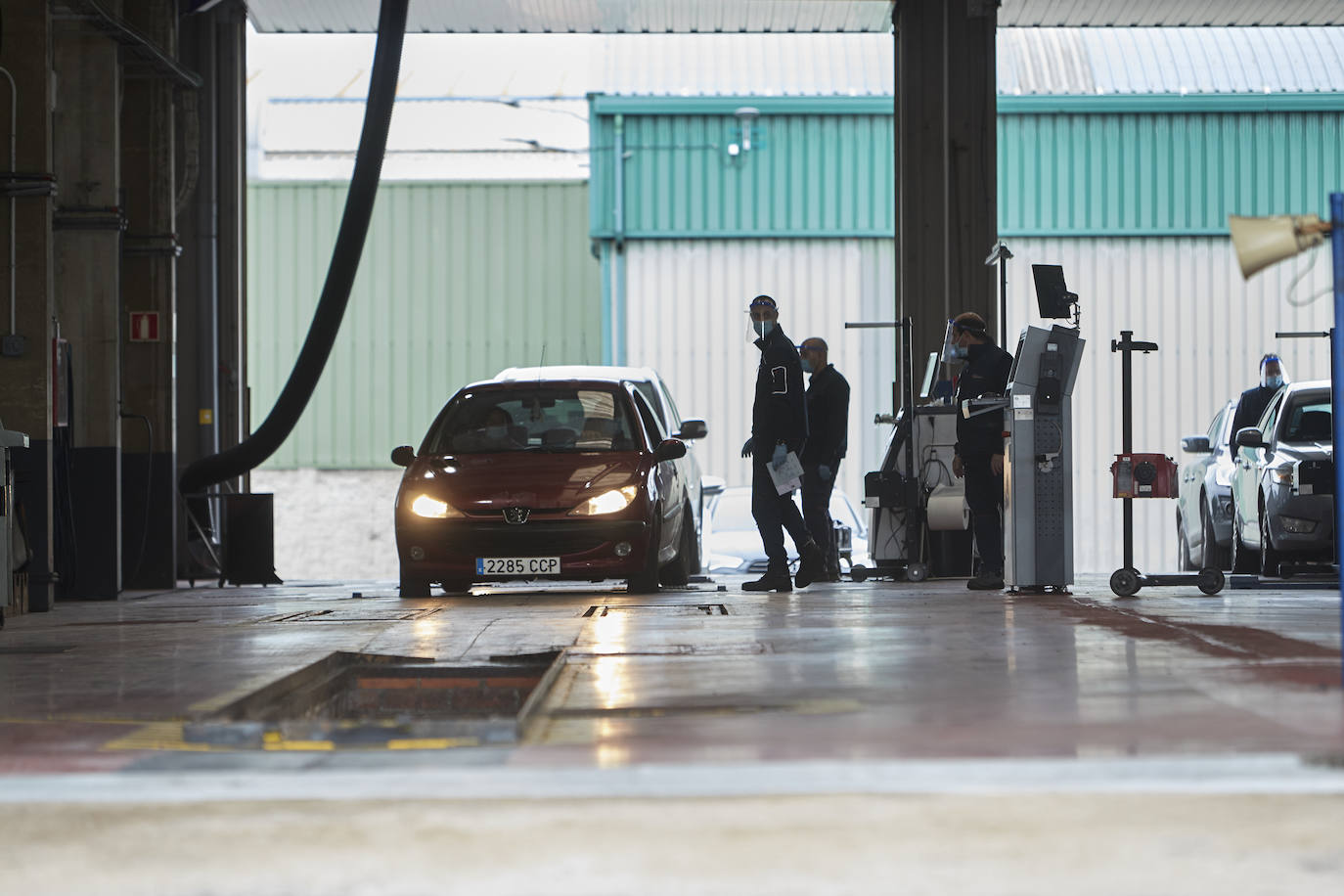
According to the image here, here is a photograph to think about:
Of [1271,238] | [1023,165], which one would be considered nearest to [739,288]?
[1023,165]

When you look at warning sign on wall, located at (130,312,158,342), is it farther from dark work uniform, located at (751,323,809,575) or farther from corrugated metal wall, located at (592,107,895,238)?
corrugated metal wall, located at (592,107,895,238)

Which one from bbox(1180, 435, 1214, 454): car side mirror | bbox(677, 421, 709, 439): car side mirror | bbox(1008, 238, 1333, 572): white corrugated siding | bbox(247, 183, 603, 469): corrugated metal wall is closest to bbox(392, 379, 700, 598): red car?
bbox(677, 421, 709, 439): car side mirror

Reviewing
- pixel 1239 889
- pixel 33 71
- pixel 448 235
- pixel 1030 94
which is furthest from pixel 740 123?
pixel 1239 889

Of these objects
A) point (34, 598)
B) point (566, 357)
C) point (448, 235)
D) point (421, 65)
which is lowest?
point (34, 598)

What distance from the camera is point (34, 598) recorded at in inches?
449

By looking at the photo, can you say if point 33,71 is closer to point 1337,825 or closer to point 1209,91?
point 1337,825

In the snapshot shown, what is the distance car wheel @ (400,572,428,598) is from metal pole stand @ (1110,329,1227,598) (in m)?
4.34

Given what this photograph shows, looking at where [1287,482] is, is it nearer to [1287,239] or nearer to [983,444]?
[983,444]

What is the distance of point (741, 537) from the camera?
1702 cm

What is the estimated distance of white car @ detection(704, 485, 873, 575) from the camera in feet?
53.9

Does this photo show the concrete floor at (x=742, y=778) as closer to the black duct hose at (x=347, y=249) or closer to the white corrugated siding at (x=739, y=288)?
the black duct hose at (x=347, y=249)

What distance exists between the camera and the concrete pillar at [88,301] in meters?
12.8

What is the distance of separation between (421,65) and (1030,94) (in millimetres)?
10587

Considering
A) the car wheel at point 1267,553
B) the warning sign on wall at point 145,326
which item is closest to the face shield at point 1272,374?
the car wheel at point 1267,553
